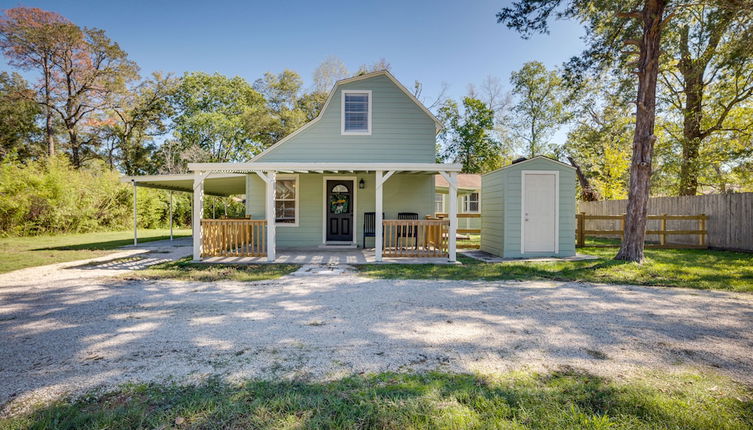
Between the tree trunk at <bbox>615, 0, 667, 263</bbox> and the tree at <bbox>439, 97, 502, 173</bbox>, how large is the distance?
17319 millimetres

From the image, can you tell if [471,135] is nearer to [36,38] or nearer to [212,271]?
[212,271]

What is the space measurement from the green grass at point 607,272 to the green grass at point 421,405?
4093 mm

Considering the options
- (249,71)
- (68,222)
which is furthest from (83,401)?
(249,71)

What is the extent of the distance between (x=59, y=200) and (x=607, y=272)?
19761 mm

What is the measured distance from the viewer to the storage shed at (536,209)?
357 inches

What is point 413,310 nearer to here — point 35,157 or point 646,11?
point 646,11

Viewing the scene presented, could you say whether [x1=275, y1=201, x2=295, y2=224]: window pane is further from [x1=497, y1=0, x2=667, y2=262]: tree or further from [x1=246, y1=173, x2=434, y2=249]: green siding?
[x1=497, y1=0, x2=667, y2=262]: tree

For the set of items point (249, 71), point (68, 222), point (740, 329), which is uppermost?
point (249, 71)

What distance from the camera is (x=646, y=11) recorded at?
7781 mm

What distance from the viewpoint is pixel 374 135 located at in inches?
425

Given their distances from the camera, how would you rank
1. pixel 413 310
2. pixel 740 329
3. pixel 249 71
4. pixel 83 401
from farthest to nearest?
pixel 249 71, pixel 413 310, pixel 740 329, pixel 83 401

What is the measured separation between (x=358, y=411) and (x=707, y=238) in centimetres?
1467

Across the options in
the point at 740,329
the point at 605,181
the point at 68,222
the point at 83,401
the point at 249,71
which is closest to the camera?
the point at 83,401

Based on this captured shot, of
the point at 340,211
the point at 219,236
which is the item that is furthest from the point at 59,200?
the point at 340,211
